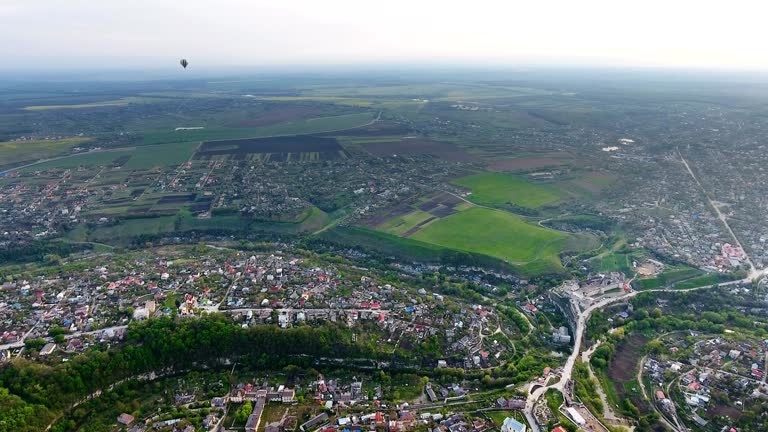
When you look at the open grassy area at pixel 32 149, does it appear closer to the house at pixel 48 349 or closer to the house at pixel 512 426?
the house at pixel 48 349

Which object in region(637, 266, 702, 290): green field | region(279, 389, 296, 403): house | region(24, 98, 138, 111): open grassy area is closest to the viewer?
region(279, 389, 296, 403): house

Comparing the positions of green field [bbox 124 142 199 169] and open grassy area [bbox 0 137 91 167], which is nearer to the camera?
green field [bbox 124 142 199 169]

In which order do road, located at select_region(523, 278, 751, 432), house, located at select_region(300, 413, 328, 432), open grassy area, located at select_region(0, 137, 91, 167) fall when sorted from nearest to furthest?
house, located at select_region(300, 413, 328, 432)
road, located at select_region(523, 278, 751, 432)
open grassy area, located at select_region(0, 137, 91, 167)

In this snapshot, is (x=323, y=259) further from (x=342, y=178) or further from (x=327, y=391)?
(x=342, y=178)

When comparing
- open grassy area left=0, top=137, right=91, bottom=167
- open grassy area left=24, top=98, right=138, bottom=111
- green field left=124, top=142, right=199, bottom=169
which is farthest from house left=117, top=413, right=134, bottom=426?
open grassy area left=24, top=98, right=138, bottom=111

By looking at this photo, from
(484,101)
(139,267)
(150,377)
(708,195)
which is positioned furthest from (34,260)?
(484,101)

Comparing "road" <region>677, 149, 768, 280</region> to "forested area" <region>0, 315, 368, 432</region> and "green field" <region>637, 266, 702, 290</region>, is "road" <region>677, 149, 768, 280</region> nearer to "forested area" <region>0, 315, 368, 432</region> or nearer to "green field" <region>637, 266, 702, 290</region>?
"green field" <region>637, 266, 702, 290</region>

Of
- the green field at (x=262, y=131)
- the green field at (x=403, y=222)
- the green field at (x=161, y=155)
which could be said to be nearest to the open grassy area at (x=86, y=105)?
the green field at (x=262, y=131)
